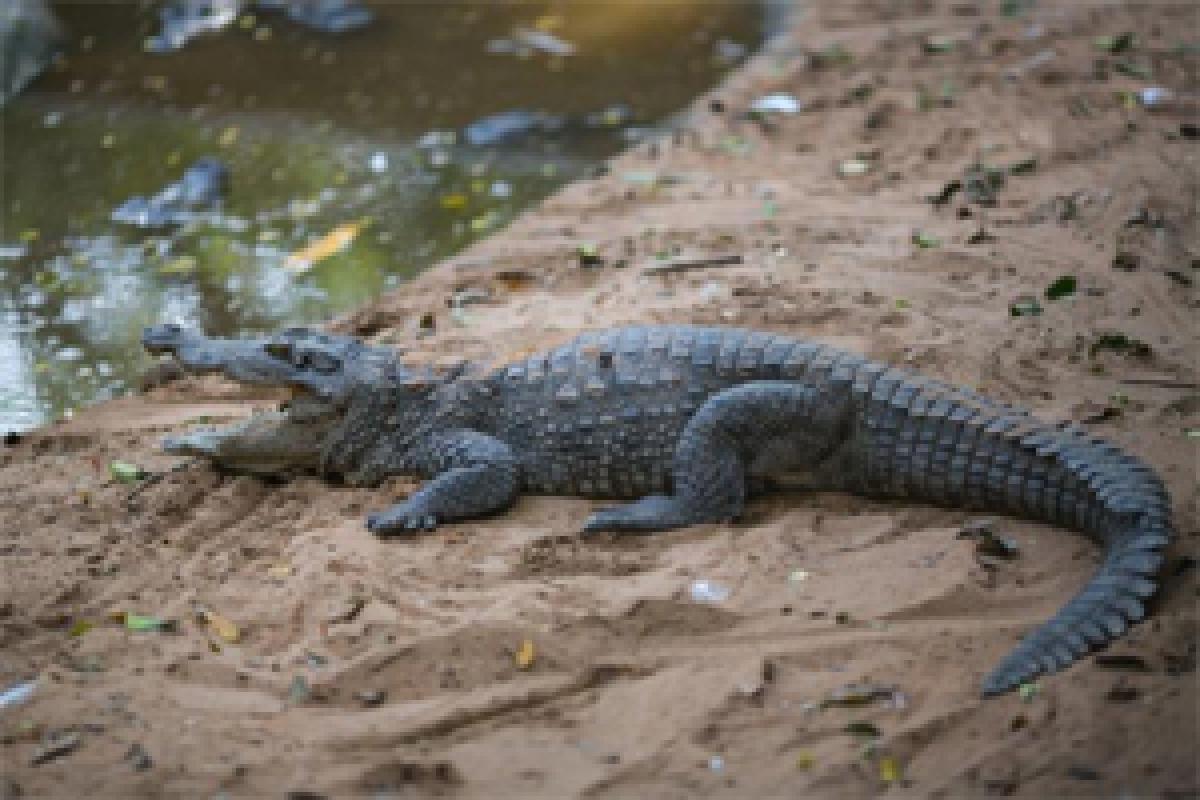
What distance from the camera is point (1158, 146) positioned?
23.6ft

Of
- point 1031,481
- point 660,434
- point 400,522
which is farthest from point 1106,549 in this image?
point 400,522

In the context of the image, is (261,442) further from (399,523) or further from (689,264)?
(689,264)

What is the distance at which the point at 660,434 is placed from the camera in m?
4.68

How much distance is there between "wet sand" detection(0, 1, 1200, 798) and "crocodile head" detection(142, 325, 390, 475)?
15cm

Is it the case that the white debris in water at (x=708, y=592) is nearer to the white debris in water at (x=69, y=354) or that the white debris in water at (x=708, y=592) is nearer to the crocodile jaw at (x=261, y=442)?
the crocodile jaw at (x=261, y=442)

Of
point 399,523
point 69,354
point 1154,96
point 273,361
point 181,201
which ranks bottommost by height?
point 69,354

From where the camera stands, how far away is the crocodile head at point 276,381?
16.4 feet

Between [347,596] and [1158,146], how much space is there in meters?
5.55

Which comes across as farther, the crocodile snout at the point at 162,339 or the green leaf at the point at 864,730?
the crocodile snout at the point at 162,339

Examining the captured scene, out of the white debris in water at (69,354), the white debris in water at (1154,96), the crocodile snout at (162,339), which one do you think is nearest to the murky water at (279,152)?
the white debris in water at (69,354)

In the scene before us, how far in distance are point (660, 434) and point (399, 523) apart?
40.7 inches

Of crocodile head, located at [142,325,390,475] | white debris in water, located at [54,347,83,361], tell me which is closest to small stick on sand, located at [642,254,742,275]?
crocodile head, located at [142,325,390,475]

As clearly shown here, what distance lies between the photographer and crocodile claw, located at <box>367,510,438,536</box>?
179 inches

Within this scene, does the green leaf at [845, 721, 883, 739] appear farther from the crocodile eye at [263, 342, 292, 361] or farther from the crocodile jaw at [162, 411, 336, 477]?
the crocodile eye at [263, 342, 292, 361]
